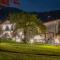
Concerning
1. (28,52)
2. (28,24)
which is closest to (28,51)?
(28,52)

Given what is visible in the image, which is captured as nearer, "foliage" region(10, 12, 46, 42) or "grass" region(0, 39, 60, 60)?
"grass" region(0, 39, 60, 60)

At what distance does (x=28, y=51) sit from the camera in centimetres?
377

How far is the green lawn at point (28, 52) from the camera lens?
3.68 metres

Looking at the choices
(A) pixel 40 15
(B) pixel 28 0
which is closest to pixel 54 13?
(A) pixel 40 15

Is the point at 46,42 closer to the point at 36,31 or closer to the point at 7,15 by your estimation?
the point at 36,31

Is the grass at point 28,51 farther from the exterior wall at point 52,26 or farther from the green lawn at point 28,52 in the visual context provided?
the exterior wall at point 52,26

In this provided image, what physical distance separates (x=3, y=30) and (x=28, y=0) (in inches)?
28.8

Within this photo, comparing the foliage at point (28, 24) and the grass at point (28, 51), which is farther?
the foliage at point (28, 24)

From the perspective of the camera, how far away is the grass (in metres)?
3.68

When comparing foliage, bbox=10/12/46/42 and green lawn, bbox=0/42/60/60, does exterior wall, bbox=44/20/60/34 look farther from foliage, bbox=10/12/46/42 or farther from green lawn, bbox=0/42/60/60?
green lawn, bbox=0/42/60/60

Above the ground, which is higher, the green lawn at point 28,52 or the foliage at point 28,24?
the foliage at point 28,24

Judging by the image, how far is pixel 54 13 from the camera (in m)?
3.82

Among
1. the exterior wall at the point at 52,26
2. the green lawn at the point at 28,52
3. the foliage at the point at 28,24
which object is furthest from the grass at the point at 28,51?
the exterior wall at the point at 52,26

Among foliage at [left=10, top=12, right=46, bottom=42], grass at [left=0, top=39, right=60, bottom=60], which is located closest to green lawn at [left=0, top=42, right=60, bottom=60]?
grass at [left=0, top=39, right=60, bottom=60]
